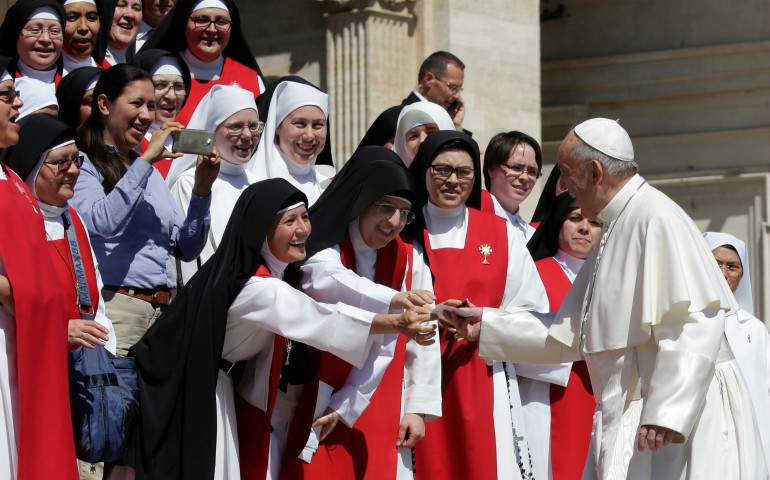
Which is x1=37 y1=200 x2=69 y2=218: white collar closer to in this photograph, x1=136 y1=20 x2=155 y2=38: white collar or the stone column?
x1=136 y1=20 x2=155 y2=38: white collar

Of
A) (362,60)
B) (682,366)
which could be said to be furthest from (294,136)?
(362,60)

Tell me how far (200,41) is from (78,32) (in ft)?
2.23

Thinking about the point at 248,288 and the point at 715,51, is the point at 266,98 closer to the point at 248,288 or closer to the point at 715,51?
the point at 248,288

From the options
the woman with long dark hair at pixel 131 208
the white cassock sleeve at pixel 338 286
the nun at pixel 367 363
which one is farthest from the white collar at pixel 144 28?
the white cassock sleeve at pixel 338 286

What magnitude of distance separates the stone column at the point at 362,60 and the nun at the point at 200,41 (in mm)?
3281

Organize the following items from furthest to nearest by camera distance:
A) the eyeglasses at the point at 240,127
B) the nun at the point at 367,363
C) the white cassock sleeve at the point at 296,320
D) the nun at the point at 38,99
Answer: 1. the eyeglasses at the point at 240,127
2. the nun at the point at 38,99
3. the nun at the point at 367,363
4. the white cassock sleeve at the point at 296,320

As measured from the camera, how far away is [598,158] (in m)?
6.52

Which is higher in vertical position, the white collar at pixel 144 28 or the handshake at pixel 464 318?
the white collar at pixel 144 28

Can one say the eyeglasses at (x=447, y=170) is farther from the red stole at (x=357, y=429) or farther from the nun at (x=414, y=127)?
the nun at (x=414, y=127)

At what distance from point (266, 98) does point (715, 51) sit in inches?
355

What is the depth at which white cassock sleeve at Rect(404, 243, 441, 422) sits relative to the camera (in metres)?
7.48

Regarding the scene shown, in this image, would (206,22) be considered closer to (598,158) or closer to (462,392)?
(462,392)

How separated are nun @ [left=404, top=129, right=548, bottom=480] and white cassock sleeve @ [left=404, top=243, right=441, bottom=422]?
0.34 metres

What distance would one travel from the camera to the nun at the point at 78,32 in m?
8.76
